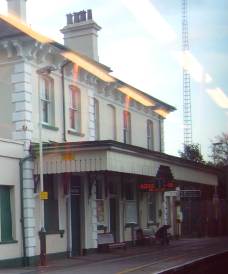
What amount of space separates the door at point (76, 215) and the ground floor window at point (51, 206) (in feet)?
4.14

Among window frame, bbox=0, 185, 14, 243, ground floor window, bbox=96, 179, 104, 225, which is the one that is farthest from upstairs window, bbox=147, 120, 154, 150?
window frame, bbox=0, 185, 14, 243

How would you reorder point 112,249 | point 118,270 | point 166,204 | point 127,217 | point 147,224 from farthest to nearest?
point 166,204, point 147,224, point 127,217, point 112,249, point 118,270

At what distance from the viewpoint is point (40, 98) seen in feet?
72.7

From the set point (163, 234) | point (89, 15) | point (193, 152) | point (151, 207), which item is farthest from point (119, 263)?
point (193, 152)

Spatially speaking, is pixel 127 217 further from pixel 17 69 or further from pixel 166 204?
pixel 17 69

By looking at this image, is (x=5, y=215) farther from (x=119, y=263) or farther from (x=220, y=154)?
A: (x=220, y=154)

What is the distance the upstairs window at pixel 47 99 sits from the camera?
74.8 feet

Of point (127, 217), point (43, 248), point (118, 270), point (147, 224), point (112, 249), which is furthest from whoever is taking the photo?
point (147, 224)

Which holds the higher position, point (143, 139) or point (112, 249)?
point (143, 139)

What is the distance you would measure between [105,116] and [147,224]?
6.93 metres

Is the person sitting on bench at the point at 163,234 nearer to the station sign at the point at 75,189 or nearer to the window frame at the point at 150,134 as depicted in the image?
the window frame at the point at 150,134

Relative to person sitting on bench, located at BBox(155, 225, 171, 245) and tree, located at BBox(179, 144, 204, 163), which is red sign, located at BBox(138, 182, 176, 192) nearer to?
person sitting on bench, located at BBox(155, 225, 171, 245)

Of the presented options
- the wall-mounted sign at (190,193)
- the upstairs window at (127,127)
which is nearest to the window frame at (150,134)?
the upstairs window at (127,127)

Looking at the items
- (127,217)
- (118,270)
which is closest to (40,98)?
(118,270)
